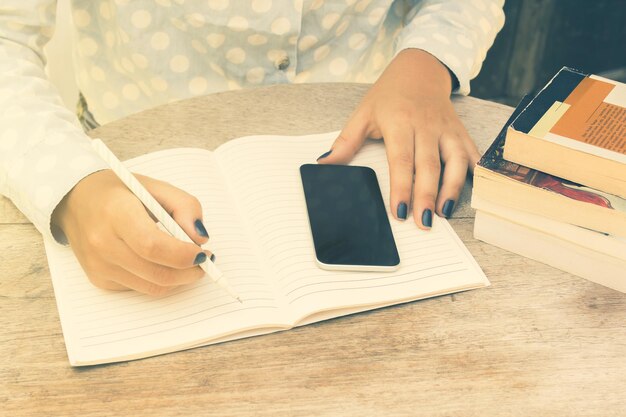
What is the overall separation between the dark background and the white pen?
179 cm

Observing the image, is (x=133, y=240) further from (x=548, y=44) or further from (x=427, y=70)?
(x=548, y=44)

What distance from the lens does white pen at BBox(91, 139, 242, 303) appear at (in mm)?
616

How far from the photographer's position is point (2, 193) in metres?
0.79

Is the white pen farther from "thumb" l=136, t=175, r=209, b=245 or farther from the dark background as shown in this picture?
the dark background

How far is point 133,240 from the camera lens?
2.03 ft

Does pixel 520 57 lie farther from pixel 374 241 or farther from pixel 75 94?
pixel 374 241

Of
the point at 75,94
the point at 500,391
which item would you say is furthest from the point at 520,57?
the point at 500,391

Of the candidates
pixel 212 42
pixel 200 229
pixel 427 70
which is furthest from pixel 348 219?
pixel 212 42

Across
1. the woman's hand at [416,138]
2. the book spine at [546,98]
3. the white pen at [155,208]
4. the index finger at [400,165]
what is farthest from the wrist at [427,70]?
the white pen at [155,208]

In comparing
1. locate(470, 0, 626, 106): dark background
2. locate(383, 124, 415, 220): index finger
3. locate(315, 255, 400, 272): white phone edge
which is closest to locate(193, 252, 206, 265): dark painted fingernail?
locate(315, 255, 400, 272): white phone edge

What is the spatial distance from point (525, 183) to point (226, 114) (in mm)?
450

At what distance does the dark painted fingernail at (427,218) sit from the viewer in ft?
2.44

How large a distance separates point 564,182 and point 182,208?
0.37 metres

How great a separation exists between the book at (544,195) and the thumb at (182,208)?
283 mm
